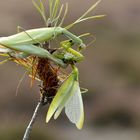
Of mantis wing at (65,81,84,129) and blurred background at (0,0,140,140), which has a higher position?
mantis wing at (65,81,84,129)

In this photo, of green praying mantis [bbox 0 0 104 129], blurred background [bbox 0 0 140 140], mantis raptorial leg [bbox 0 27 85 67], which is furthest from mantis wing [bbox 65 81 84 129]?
blurred background [bbox 0 0 140 140]

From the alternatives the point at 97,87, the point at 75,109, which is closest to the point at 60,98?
the point at 75,109

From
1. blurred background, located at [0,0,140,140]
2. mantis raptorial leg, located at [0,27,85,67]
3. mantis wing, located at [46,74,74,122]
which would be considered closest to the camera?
mantis raptorial leg, located at [0,27,85,67]

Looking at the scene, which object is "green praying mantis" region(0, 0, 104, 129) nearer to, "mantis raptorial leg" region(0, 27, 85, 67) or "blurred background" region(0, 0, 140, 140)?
"mantis raptorial leg" region(0, 27, 85, 67)

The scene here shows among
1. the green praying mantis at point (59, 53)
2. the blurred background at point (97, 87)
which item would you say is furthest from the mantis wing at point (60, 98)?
the blurred background at point (97, 87)

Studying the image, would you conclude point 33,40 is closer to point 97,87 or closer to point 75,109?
point 75,109
